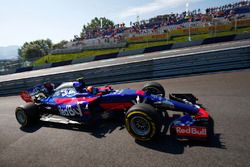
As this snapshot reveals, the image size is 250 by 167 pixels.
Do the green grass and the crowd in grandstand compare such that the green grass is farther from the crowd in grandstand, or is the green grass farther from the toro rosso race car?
the toro rosso race car

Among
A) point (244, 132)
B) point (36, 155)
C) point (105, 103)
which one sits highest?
→ point (105, 103)

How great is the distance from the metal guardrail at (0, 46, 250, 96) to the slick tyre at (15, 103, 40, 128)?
5.01 meters

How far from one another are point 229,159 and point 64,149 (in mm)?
3079

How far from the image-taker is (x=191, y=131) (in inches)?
146

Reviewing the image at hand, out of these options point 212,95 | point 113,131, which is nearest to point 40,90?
point 113,131

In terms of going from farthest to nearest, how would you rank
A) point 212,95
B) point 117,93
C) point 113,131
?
point 212,95
point 117,93
point 113,131

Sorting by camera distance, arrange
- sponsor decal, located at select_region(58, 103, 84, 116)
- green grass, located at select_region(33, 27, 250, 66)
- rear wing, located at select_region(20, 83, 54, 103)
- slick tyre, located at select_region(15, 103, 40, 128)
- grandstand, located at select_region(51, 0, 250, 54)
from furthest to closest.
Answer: grandstand, located at select_region(51, 0, 250, 54)
green grass, located at select_region(33, 27, 250, 66)
rear wing, located at select_region(20, 83, 54, 103)
slick tyre, located at select_region(15, 103, 40, 128)
sponsor decal, located at select_region(58, 103, 84, 116)

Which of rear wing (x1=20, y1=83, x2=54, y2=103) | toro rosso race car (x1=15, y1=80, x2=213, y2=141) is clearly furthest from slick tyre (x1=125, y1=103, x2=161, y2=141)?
rear wing (x1=20, y1=83, x2=54, y2=103)

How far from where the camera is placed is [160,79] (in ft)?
31.8

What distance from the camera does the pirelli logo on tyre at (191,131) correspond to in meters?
3.62

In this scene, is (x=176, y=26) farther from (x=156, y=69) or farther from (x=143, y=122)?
(x=143, y=122)

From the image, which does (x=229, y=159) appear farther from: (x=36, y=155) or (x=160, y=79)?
(x=160, y=79)

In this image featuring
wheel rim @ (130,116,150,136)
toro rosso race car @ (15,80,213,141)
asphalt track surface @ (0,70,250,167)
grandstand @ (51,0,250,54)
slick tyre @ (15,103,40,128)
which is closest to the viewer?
asphalt track surface @ (0,70,250,167)

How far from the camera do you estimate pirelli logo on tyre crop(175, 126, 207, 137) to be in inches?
142
